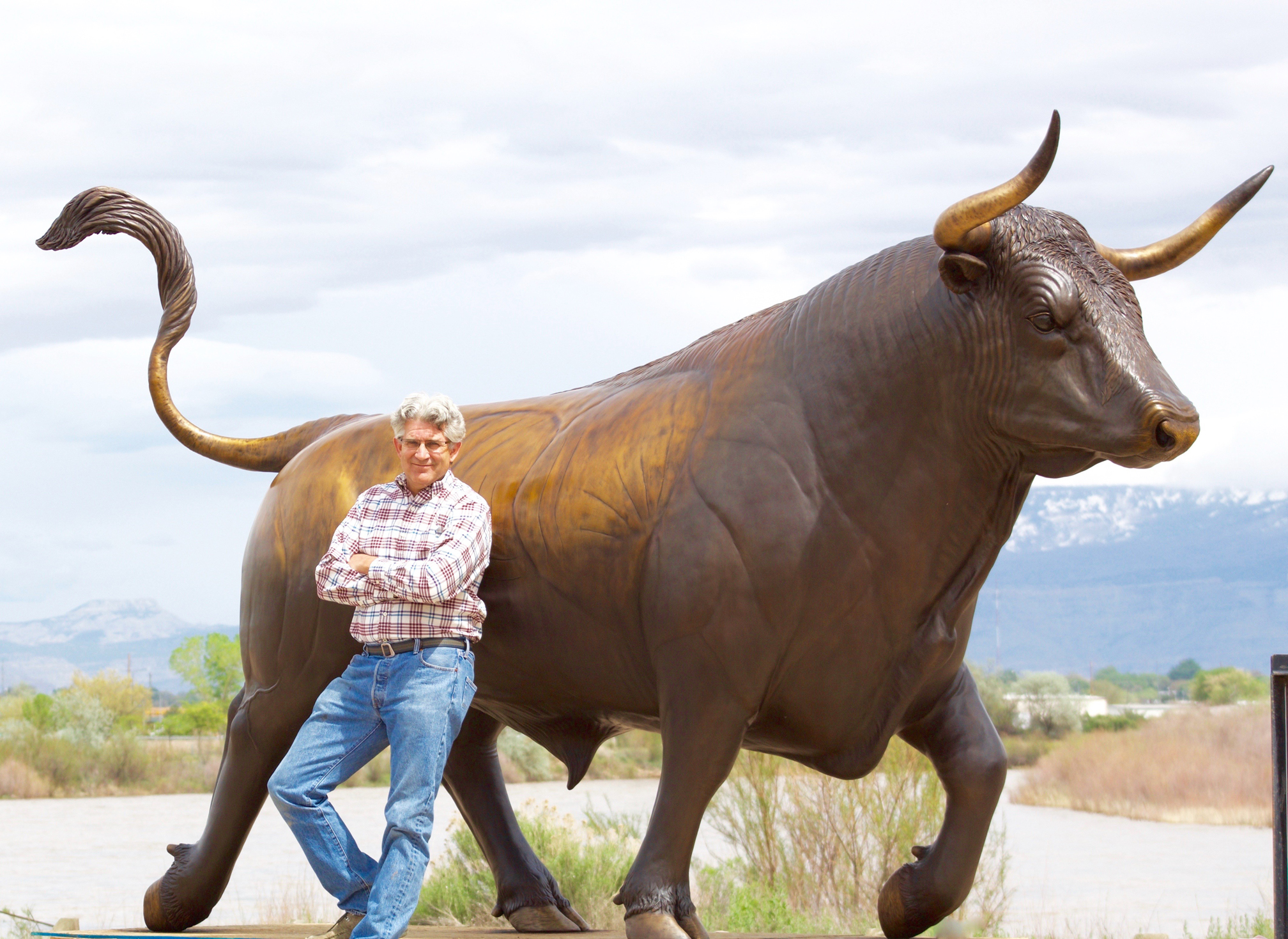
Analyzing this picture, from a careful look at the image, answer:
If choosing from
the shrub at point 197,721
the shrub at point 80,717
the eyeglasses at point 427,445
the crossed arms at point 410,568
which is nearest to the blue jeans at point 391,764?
the crossed arms at point 410,568

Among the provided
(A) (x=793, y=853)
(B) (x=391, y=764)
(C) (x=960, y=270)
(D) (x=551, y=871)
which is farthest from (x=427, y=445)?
(A) (x=793, y=853)

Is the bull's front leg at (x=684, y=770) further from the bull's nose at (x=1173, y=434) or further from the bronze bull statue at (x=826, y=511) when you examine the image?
the bull's nose at (x=1173, y=434)

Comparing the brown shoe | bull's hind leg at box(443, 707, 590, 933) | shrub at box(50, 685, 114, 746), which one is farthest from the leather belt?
shrub at box(50, 685, 114, 746)

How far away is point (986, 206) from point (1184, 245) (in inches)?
34.6

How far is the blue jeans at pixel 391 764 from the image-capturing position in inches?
160

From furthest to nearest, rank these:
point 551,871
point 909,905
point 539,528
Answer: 1. point 551,871
2. point 909,905
3. point 539,528

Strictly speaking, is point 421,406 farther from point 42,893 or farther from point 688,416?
point 42,893

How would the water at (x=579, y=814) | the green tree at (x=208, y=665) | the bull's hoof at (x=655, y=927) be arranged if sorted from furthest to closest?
the green tree at (x=208, y=665) < the water at (x=579, y=814) < the bull's hoof at (x=655, y=927)

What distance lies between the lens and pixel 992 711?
83.6 feet

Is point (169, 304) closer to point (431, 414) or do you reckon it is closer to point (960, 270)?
point (431, 414)

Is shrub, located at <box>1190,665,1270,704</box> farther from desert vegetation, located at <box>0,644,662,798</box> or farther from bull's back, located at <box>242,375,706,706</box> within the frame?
bull's back, located at <box>242,375,706,706</box>

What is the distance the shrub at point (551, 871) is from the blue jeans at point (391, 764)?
571 cm

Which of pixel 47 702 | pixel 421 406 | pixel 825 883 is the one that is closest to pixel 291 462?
pixel 421 406

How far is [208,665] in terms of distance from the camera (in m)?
43.0
